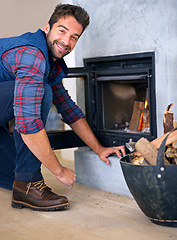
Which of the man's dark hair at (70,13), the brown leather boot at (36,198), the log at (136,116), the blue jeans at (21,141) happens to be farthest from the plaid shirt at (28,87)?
the log at (136,116)

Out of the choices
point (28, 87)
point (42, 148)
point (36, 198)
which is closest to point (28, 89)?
point (28, 87)

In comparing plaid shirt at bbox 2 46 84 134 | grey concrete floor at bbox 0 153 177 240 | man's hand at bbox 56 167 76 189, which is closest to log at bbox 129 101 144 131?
grey concrete floor at bbox 0 153 177 240

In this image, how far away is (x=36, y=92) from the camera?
1.90m

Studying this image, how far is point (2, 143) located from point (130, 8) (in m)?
1.11

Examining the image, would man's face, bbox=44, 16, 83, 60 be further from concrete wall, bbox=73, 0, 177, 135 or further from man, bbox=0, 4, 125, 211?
concrete wall, bbox=73, 0, 177, 135

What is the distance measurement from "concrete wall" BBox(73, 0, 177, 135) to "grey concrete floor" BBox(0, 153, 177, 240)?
20.2 inches

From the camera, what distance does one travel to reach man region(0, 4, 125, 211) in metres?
1.89

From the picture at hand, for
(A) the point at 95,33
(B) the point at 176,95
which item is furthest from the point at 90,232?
(A) the point at 95,33

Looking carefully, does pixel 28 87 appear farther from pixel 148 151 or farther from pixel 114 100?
pixel 114 100

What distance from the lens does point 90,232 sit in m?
1.73

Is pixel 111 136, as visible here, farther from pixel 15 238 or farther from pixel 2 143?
pixel 15 238

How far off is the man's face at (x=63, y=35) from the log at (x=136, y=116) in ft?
2.24

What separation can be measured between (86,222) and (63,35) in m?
0.93

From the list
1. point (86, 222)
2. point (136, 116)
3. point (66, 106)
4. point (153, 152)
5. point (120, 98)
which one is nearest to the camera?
point (153, 152)
